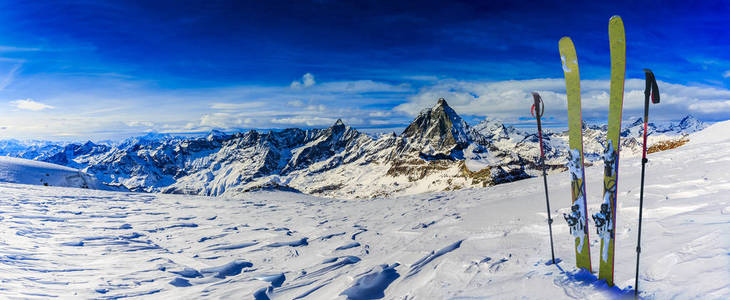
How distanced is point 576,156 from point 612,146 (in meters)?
0.49

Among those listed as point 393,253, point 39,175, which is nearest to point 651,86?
point 393,253

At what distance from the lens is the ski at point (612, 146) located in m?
4.39

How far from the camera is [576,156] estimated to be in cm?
488

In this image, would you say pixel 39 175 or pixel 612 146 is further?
pixel 39 175

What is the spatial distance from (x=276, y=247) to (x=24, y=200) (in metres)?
15.3

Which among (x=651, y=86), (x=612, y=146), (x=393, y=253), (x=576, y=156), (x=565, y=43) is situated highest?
(x=565, y=43)

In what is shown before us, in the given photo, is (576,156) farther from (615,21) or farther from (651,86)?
(615,21)

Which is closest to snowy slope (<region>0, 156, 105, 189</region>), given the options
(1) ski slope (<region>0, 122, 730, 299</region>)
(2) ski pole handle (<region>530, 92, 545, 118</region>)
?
(1) ski slope (<region>0, 122, 730, 299</region>)

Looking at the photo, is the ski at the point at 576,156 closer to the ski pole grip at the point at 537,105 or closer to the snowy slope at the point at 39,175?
the ski pole grip at the point at 537,105

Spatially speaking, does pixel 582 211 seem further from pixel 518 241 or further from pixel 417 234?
pixel 417 234

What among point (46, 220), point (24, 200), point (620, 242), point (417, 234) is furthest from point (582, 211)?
point (24, 200)

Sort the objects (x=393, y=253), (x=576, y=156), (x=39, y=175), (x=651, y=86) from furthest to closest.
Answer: (x=39, y=175)
(x=393, y=253)
(x=576, y=156)
(x=651, y=86)

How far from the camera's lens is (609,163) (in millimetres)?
4480

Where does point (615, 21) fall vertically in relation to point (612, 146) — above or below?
above
